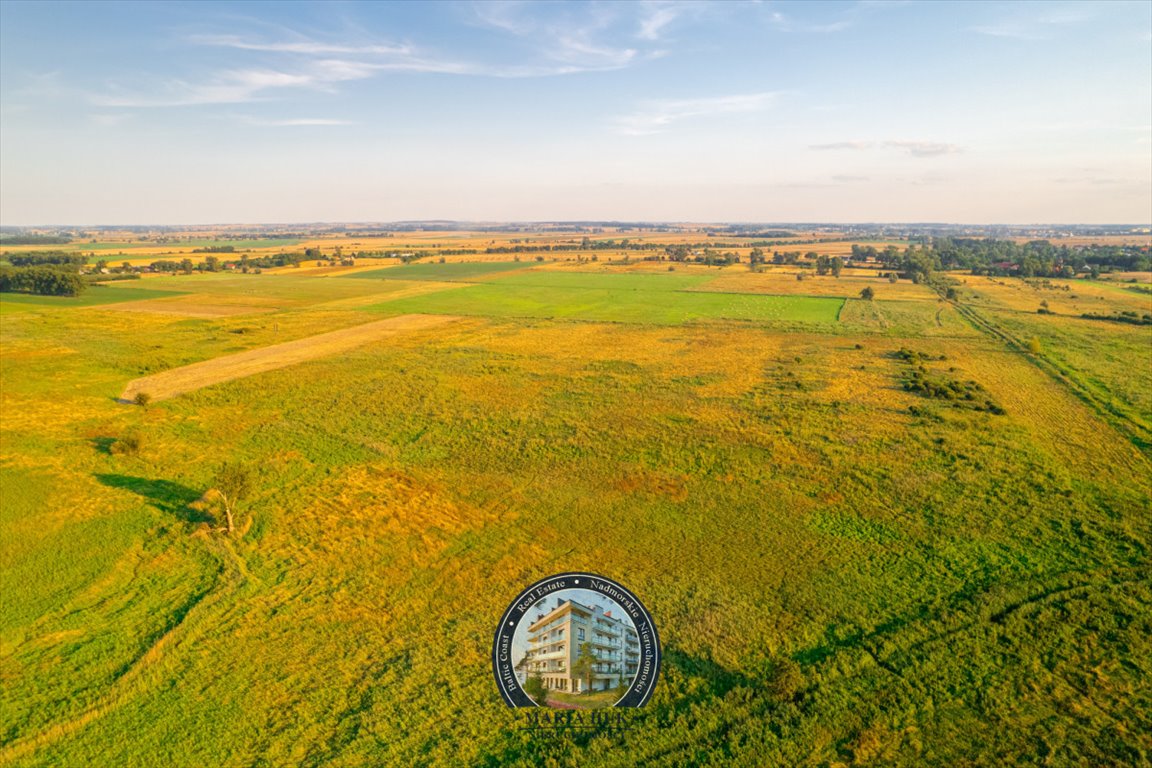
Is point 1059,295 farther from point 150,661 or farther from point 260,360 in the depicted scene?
point 150,661

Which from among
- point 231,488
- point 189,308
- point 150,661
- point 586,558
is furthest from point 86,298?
point 586,558

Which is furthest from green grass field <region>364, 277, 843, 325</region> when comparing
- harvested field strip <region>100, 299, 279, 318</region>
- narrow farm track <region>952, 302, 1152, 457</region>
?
narrow farm track <region>952, 302, 1152, 457</region>

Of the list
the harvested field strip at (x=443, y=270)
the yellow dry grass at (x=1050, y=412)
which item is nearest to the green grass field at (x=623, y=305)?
the yellow dry grass at (x=1050, y=412)

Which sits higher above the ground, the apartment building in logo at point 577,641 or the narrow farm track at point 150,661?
the apartment building in logo at point 577,641

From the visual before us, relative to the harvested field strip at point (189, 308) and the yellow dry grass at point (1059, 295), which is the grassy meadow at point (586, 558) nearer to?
the harvested field strip at point (189, 308)

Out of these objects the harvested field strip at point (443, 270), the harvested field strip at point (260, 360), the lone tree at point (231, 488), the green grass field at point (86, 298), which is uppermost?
the harvested field strip at point (443, 270)

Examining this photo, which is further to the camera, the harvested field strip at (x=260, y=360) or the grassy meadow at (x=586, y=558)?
the harvested field strip at (x=260, y=360)
